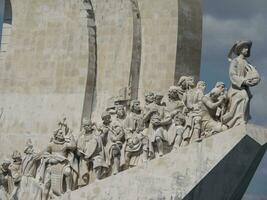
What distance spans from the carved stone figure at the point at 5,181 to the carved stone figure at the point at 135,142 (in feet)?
8.87

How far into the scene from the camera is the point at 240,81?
15.1 m

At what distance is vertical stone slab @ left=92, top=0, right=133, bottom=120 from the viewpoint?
1759 centimetres

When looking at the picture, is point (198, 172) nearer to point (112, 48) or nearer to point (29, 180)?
point (29, 180)

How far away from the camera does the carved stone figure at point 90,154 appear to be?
1564cm

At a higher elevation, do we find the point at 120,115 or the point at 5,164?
the point at 120,115

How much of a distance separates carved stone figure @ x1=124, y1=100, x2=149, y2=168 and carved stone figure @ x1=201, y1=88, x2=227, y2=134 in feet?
3.75

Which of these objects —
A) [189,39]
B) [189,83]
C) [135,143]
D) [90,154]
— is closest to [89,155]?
[90,154]

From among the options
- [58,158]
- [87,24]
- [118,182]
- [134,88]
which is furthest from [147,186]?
[87,24]

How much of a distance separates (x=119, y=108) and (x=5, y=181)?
9.08 feet

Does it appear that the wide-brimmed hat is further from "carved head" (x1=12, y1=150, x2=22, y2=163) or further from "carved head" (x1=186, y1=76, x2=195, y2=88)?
"carved head" (x1=12, y1=150, x2=22, y2=163)

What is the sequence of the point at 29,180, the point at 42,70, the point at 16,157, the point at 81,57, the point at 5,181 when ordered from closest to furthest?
the point at 29,180 → the point at 5,181 → the point at 16,157 → the point at 81,57 → the point at 42,70

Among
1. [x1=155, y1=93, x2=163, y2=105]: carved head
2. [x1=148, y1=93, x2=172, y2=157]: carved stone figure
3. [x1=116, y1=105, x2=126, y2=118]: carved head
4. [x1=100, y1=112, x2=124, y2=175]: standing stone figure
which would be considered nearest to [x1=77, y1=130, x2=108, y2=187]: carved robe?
[x1=100, y1=112, x2=124, y2=175]: standing stone figure

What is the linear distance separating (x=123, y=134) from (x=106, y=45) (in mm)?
2773

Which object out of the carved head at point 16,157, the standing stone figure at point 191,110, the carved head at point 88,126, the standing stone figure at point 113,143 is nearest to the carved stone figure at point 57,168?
the carved head at point 88,126
